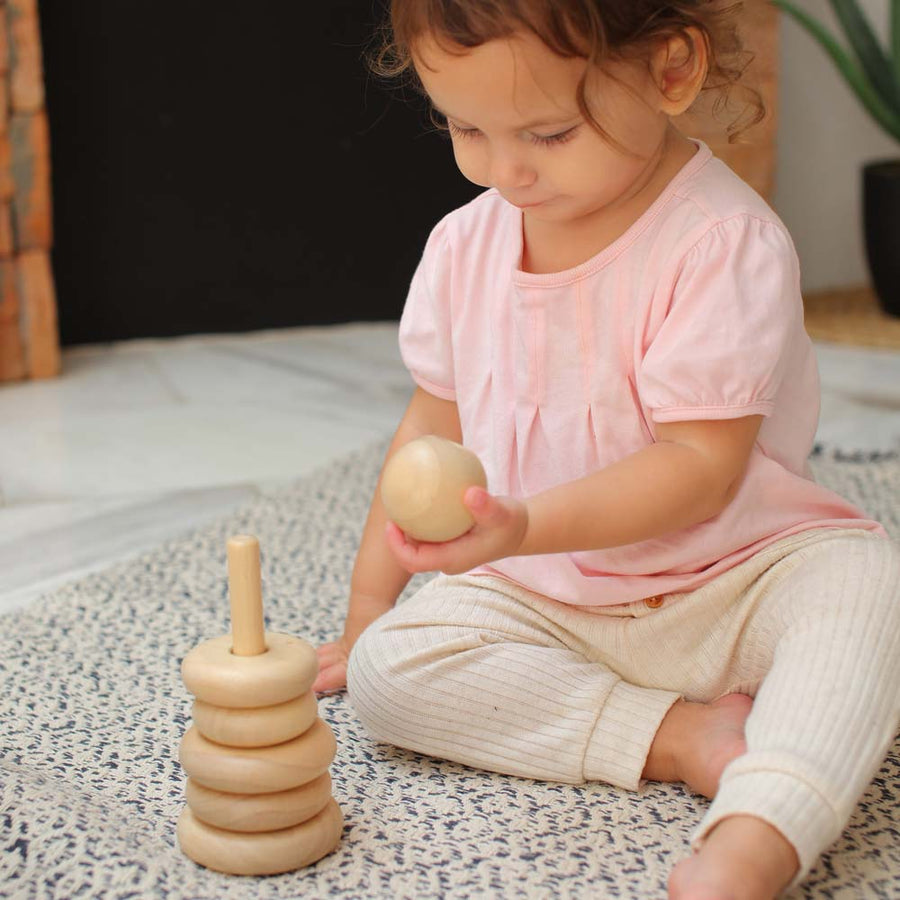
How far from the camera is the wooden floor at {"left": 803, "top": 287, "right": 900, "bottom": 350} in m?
2.14

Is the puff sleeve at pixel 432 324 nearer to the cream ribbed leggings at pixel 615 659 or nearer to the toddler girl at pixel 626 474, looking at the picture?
the toddler girl at pixel 626 474

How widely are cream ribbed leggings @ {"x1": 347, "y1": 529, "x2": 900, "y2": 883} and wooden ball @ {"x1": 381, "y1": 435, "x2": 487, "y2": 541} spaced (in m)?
0.16

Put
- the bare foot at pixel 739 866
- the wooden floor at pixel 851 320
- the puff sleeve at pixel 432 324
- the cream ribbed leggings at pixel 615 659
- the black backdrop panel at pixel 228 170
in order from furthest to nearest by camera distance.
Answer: the wooden floor at pixel 851 320 < the black backdrop panel at pixel 228 170 < the puff sleeve at pixel 432 324 < the cream ribbed leggings at pixel 615 659 < the bare foot at pixel 739 866

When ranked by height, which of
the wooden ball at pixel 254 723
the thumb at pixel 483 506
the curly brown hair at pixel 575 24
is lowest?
the wooden ball at pixel 254 723

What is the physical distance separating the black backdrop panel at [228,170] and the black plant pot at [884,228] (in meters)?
0.68

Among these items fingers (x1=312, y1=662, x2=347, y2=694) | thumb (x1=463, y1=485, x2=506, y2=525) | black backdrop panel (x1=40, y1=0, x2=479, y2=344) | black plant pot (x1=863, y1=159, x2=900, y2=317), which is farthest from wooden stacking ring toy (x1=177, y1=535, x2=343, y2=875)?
black plant pot (x1=863, y1=159, x2=900, y2=317)

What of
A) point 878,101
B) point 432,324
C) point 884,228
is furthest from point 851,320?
point 432,324

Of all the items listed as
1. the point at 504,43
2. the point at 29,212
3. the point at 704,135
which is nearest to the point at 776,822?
the point at 504,43

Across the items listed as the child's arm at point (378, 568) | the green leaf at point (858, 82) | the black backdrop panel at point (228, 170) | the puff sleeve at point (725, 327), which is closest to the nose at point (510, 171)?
the puff sleeve at point (725, 327)

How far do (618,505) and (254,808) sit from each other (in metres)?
0.25

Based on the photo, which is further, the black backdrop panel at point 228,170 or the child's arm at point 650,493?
the black backdrop panel at point 228,170

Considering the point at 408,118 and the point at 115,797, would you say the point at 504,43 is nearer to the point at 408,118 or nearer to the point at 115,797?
the point at 115,797

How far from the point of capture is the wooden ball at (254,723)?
2.17 ft

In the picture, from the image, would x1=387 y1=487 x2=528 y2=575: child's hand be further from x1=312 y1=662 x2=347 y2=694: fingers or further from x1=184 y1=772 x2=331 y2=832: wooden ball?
x1=312 y1=662 x2=347 y2=694: fingers
